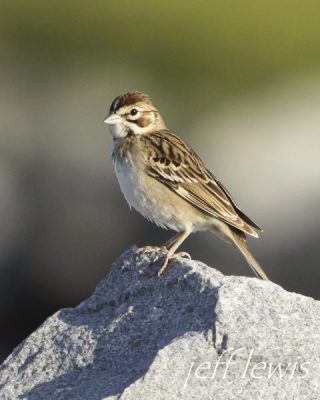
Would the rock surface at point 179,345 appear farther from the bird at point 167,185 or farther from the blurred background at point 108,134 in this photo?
the blurred background at point 108,134

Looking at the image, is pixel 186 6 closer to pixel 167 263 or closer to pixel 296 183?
pixel 296 183

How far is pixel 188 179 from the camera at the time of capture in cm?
866

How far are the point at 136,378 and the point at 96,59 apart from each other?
16.0 metres

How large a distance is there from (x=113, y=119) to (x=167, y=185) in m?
0.47

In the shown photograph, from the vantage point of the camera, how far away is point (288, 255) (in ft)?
41.0

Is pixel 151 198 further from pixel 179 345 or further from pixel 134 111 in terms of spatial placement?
pixel 179 345

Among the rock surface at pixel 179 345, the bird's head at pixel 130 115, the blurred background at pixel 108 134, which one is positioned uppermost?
the bird's head at pixel 130 115

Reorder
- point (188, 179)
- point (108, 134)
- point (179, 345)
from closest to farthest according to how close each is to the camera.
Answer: point (179, 345), point (188, 179), point (108, 134)

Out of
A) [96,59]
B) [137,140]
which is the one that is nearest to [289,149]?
[96,59]

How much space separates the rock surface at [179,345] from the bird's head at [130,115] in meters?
1.93

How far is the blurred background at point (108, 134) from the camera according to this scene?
13.2 m

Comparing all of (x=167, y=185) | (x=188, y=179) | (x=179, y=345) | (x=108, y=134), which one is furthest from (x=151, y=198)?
(x=108, y=134)

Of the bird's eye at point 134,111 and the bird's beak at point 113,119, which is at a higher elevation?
the bird's beak at point 113,119

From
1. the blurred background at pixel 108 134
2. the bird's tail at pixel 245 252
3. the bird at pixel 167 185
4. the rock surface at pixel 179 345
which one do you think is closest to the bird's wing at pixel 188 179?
the bird at pixel 167 185
